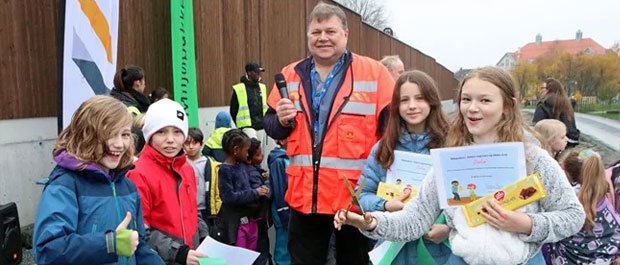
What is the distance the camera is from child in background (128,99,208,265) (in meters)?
2.69

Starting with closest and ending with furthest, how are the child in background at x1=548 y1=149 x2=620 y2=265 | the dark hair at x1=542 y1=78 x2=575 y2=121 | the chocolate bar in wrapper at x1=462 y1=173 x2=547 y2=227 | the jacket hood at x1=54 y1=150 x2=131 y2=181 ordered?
the chocolate bar in wrapper at x1=462 y1=173 x2=547 y2=227
the jacket hood at x1=54 y1=150 x2=131 y2=181
the child in background at x1=548 y1=149 x2=620 y2=265
the dark hair at x1=542 y1=78 x2=575 y2=121

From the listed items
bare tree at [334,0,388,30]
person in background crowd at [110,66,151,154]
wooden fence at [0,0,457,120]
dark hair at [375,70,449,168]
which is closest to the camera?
dark hair at [375,70,449,168]

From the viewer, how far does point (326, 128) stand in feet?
10.1

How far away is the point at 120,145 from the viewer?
228 cm

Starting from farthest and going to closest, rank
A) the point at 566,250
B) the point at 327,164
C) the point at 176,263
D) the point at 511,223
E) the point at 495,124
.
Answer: the point at 566,250
the point at 327,164
the point at 176,263
the point at 495,124
the point at 511,223

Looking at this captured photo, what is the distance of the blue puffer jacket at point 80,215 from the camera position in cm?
198

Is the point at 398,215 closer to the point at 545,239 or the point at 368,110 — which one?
the point at 545,239

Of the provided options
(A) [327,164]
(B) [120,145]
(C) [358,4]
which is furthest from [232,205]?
(C) [358,4]

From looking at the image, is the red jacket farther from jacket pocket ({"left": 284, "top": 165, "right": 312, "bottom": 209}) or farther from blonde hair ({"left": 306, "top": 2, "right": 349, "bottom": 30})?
blonde hair ({"left": 306, "top": 2, "right": 349, "bottom": 30})

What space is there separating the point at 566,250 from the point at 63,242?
3.21 m

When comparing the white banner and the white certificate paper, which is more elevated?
the white banner

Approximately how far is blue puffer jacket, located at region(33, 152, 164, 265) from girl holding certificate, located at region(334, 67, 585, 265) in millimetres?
978

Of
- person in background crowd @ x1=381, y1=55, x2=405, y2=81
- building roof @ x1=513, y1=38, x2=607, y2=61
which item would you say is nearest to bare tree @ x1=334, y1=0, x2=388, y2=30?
building roof @ x1=513, y1=38, x2=607, y2=61

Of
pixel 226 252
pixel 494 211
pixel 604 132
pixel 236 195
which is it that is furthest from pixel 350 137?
pixel 604 132
